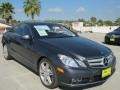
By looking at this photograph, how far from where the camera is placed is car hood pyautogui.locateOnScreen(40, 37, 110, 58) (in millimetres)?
4473

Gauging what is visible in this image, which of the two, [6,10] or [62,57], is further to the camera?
[6,10]

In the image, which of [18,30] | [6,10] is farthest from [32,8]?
[18,30]

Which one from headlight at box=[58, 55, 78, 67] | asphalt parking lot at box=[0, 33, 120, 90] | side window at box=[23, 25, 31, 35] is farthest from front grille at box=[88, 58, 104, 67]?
side window at box=[23, 25, 31, 35]

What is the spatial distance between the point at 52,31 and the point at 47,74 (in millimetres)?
1429

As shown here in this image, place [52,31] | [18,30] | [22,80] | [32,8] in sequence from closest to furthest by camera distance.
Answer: [22,80]
[52,31]
[18,30]
[32,8]

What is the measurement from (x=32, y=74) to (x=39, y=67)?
82cm

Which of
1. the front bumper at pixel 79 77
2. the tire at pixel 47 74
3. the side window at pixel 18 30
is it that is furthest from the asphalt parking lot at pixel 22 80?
the side window at pixel 18 30

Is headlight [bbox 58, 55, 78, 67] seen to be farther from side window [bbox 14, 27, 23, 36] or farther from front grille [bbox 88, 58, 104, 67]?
side window [bbox 14, 27, 23, 36]

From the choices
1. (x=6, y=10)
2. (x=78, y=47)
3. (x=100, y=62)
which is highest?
(x=6, y=10)

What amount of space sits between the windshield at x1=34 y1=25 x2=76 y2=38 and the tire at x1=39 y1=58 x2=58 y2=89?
0.90m

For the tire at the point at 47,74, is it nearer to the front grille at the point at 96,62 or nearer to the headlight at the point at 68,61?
the headlight at the point at 68,61

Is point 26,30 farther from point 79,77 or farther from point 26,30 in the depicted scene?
point 79,77

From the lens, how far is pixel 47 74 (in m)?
4.82

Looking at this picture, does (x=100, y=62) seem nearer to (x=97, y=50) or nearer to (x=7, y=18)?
(x=97, y=50)
